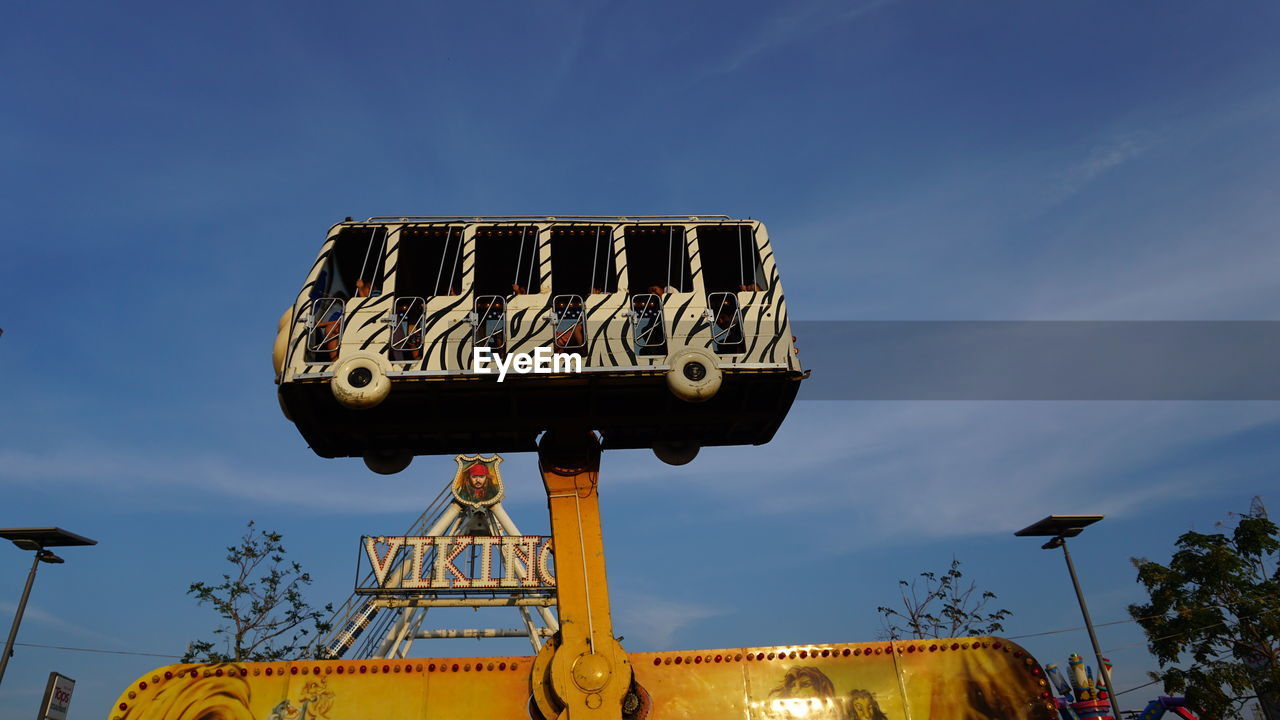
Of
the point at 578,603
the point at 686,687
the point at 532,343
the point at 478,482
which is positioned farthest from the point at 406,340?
the point at 478,482

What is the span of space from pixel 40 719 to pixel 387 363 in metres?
8.52

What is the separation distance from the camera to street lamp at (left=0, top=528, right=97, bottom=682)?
48.2 feet

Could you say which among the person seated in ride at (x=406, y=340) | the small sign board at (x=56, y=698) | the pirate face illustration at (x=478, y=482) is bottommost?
the small sign board at (x=56, y=698)

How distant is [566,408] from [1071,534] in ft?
38.3

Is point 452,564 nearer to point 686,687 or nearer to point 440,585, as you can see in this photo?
point 440,585

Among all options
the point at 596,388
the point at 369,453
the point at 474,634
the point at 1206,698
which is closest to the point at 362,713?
the point at 369,453

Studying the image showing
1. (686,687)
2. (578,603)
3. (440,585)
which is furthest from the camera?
(440,585)

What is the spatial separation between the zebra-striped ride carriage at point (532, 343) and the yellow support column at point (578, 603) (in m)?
0.66

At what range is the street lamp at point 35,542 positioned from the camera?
14.7 metres

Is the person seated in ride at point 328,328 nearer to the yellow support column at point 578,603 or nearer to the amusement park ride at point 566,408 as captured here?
the amusement park ride at point 566,408

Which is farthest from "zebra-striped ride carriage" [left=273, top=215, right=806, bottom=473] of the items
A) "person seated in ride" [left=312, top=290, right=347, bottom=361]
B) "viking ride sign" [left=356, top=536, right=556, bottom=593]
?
"viking ride sign" [left=356, top=536, right=556, bottom=593]

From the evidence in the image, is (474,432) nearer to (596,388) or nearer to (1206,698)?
(596,388)

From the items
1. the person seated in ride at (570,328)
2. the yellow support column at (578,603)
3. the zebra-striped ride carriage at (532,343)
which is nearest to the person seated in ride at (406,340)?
the zebra-striped ride carriage at (532,343)

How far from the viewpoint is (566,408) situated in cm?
1320
